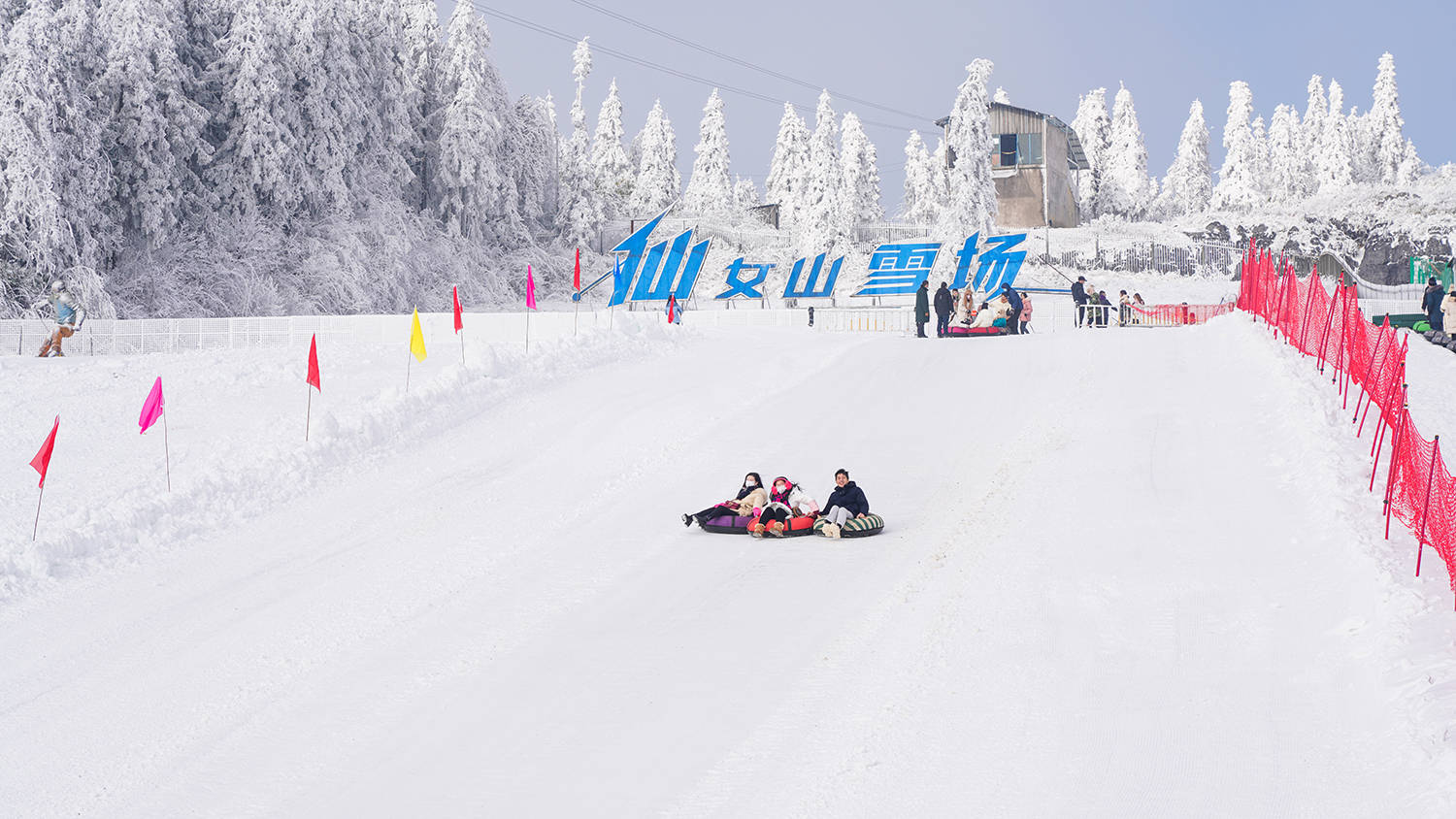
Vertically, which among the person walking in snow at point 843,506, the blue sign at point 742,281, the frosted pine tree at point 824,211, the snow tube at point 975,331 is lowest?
the person walking in snow at point 843,506

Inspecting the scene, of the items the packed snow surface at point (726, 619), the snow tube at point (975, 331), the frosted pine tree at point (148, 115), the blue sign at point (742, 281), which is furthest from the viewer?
the blue sign at point (742, 281)

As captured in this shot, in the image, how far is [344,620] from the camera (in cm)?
1005

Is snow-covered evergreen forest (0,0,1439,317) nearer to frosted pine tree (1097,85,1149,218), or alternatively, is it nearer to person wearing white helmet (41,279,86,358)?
person wearing white helmet (41,279,86,358)

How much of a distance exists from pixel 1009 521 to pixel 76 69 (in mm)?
35437

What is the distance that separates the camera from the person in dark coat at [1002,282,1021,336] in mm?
29500

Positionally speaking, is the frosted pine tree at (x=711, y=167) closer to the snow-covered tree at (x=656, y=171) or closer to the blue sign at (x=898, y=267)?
the snow-covered tree at (x=656, y=171)

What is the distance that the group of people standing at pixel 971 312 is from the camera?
2830 centimetres

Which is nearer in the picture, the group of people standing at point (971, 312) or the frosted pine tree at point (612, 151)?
the group of people standing at point (971, 312)

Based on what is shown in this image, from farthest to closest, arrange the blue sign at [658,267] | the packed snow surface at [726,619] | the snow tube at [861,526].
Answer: the blue sign at [658,267] < the snow tube at [861,526] < the packed snow surface at [726,619]

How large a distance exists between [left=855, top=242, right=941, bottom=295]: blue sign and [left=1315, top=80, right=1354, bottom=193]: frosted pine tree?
47.3m

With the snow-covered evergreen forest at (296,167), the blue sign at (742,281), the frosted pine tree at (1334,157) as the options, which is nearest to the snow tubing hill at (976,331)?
the blue sign at (742,281)

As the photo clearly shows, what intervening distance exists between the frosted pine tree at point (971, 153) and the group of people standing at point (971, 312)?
28757mm

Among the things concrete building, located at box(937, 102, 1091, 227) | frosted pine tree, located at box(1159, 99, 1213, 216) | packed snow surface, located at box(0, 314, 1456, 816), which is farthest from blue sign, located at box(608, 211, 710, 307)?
frosted pine tree, located at box(1159, 99, 1213, 216)

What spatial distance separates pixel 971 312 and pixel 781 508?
17.7 metres
